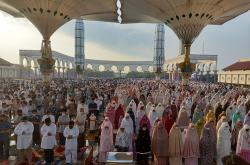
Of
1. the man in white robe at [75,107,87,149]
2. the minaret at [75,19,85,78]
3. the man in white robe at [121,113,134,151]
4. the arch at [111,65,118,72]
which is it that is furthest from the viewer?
the arch at [111,65,118,72]

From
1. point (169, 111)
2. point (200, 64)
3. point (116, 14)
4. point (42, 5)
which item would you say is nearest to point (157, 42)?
point (200, 64)

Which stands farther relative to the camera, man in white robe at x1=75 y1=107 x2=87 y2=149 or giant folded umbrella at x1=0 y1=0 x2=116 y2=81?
giant folded umbrella at x1=0 y1=0 x2=116 y2=81

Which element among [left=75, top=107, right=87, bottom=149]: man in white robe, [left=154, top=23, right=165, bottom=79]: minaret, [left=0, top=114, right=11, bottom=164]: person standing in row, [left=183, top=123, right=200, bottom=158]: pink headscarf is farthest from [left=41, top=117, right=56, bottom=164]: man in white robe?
[left=154, top=23, right=165, bottom=79]: minaret

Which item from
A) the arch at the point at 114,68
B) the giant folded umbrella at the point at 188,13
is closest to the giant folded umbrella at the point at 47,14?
the giant folded umbrella at the point at 188,13

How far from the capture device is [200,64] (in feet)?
240

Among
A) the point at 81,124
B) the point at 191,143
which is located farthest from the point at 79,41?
the point at 191,143

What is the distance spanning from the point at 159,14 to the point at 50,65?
9.88 metres

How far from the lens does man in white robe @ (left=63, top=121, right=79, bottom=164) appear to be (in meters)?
8.05

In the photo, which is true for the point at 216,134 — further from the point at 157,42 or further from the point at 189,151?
the point at 157,42

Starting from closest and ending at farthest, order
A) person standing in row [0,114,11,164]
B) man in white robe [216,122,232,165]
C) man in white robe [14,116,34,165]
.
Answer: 1. man in white robe [216,122,232,165]
2. man in white robe [14,116,34,165]
3. person standing in row [0,114,11,164]

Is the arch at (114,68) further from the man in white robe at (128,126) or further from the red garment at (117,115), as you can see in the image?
the man in white robe at (128,126)

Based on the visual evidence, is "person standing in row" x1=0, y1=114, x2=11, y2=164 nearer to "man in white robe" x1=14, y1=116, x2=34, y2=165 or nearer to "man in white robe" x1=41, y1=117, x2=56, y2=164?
"man in white robe" x1=14, y1=116, x2=34, y2=165

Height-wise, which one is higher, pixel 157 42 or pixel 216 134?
pixel 157 42

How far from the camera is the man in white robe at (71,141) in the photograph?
8.05 m
